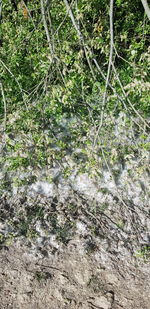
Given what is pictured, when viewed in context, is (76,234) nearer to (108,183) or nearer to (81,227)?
(81,227)

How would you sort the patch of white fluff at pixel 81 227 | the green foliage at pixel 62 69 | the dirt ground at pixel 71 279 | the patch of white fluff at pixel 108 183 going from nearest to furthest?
the dirt ground at pixel 71 279
the patch of white fluff at pixel 81 227
the green foliage at pixel 62 69
the patch of white fluff at pixel 108 183

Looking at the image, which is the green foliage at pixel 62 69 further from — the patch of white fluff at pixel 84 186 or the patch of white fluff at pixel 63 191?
the patch of white fluff at pixel 63 191

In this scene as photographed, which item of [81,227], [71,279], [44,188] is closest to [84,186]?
[44,188]

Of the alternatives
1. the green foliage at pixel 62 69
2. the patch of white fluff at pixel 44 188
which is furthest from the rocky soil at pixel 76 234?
the green foliage at pixel 62 69

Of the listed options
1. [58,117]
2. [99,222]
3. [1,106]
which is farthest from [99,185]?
[1,106]

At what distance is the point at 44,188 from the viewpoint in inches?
164

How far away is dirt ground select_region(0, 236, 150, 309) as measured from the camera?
119 inches

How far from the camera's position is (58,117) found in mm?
4785

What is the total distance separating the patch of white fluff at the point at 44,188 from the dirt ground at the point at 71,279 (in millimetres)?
725

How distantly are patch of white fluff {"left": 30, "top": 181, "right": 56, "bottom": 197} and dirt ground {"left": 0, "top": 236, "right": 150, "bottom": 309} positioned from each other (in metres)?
0.73

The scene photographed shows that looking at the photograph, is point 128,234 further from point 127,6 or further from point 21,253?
point 127,6

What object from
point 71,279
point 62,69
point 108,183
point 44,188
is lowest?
point 71,279

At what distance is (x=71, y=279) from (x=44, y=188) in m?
1.26

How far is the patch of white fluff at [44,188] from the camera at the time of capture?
413cm
